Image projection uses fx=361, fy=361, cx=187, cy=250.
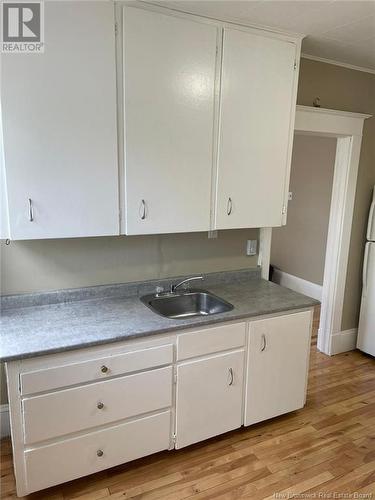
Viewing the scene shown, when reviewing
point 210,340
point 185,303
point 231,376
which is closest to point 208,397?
point 231,376

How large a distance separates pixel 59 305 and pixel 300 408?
70.3 inches

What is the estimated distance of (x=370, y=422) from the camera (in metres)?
2.51

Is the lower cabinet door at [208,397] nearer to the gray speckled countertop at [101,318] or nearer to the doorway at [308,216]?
the gray speckled countertop at [101,318]

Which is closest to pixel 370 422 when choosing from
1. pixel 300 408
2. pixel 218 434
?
pixel 300 408

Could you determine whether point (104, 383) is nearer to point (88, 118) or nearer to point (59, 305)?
point (59, 305)

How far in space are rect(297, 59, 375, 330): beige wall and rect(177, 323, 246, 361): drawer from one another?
1.74m

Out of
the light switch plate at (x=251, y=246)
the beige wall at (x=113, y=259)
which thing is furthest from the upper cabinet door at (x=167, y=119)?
the light switch plate at (x=251, y=246)

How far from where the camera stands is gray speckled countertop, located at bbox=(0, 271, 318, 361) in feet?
5.60

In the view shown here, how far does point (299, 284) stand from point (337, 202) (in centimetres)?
198

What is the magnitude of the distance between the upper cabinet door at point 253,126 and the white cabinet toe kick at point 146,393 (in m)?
0.73
